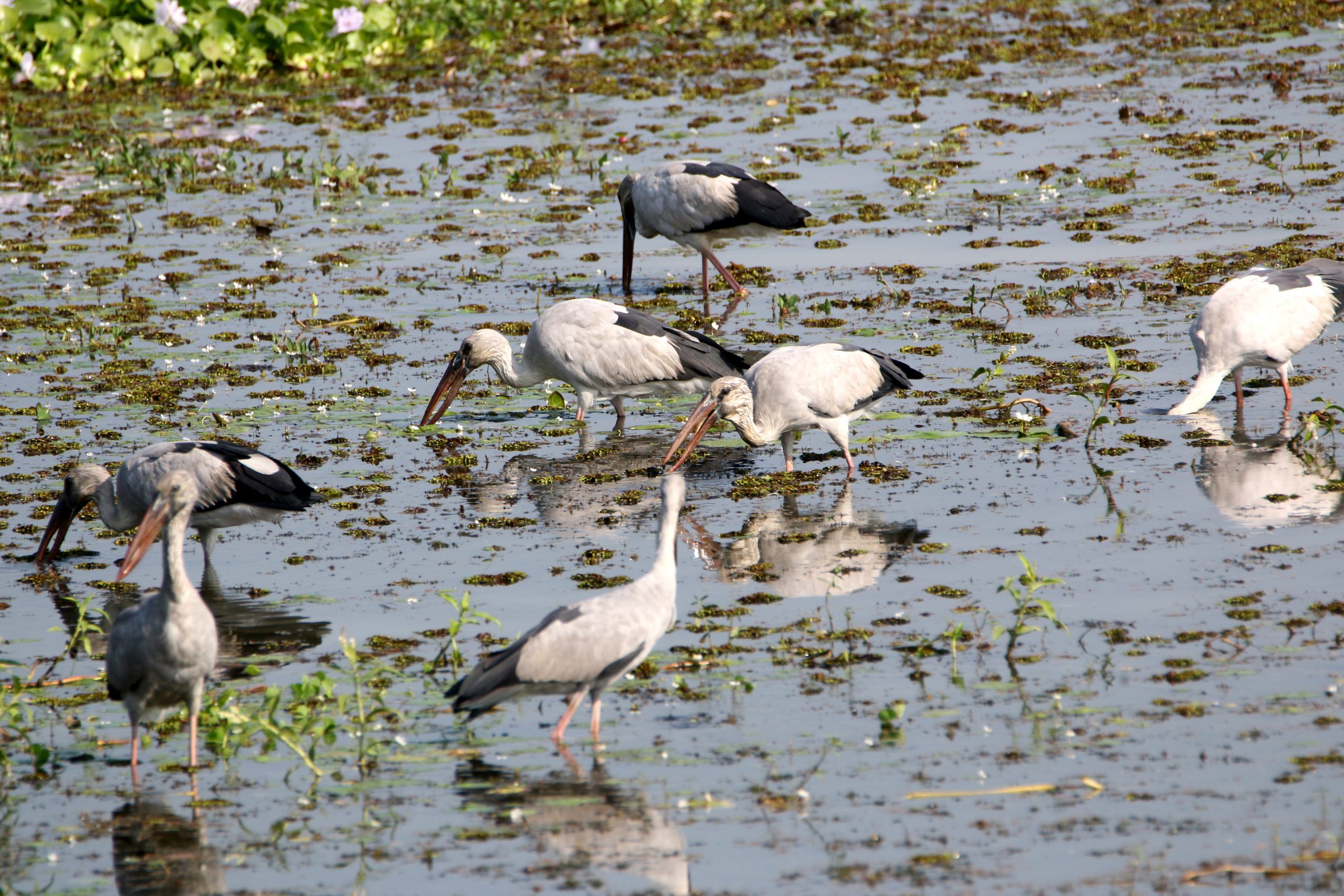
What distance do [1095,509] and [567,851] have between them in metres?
4.42

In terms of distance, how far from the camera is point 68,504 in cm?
884

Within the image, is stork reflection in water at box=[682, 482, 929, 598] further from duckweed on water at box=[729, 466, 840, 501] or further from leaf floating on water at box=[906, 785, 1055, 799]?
leaf floating on water at box=[906, 785, 1055, 799]

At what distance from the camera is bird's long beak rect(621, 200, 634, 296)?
14453mm

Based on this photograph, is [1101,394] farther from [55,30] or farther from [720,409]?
[55,30]

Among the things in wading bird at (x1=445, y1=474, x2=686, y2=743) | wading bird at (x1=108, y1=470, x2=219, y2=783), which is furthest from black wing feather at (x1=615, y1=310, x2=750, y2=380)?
wading bird at (x1=108, y1=470, x2=219, y2=783)

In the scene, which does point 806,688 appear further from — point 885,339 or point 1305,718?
point 885,339

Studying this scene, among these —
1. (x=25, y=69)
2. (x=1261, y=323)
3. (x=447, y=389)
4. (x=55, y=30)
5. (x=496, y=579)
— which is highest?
(x=55, y=30)

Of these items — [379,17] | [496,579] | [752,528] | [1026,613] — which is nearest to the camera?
[1026,613]

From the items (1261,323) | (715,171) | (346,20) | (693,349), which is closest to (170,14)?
(346,20)

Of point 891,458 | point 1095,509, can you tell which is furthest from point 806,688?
point 891,458

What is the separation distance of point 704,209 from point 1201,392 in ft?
18.4

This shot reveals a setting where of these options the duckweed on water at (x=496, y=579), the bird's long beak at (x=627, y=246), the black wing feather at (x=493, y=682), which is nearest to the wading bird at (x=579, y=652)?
the black wing feather at (x=493, y=682)

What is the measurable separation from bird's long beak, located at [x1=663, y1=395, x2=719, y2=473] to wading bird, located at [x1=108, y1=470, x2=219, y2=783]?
4.00m

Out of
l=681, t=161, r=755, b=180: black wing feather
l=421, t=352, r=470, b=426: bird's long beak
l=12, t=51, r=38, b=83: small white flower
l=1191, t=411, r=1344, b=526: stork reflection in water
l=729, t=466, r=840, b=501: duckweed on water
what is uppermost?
l=12, t=51, r=38, b=83: small white flower
